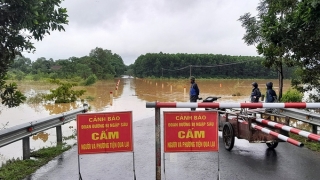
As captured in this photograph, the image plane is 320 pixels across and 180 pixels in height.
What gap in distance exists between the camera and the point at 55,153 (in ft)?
25.8

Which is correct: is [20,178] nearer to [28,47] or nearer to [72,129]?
[28,47]

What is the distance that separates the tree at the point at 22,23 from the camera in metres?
5.21

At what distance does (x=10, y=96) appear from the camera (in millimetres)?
6289

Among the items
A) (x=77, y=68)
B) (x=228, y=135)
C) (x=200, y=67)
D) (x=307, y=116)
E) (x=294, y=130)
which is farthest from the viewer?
(x=200, y=67)

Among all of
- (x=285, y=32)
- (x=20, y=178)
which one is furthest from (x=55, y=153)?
(x=285, y=32)

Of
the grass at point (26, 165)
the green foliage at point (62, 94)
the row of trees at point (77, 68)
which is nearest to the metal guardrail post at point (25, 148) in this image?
the grass at point (26, 165)

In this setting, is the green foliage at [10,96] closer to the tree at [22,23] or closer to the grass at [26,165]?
the tree at [22,23]

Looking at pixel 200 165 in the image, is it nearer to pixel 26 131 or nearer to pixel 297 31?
pixel 26 131

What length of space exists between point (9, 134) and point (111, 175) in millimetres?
2374

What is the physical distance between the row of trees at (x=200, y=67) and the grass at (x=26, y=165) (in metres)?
88.9

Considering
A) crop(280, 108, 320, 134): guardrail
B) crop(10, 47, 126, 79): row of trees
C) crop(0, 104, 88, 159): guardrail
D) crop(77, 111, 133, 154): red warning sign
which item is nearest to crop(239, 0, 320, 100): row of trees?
crop(280, 108, 320, 134): guardrail

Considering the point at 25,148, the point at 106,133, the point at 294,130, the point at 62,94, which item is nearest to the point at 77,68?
the point at 62,94

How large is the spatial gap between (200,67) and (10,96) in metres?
97.0

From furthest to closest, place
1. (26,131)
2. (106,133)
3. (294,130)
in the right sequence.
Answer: (26,131)
(294,130)
(106,133)
